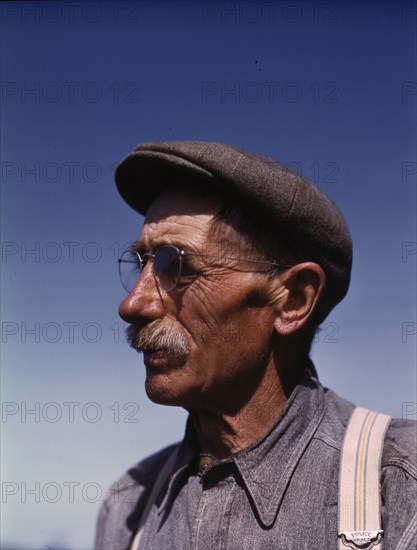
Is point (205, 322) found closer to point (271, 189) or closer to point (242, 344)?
point (242, 344)

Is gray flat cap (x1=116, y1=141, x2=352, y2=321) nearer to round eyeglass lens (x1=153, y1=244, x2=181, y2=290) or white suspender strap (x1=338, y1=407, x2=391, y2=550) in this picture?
round eyeglass lens (x1=153, y1=244, x2=181, y2=290)

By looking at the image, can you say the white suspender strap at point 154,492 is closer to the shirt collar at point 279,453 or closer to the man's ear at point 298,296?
the shirt collar at point 279,453

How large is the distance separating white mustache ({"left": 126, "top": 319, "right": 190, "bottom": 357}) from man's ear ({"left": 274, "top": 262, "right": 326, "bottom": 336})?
0.44 metres

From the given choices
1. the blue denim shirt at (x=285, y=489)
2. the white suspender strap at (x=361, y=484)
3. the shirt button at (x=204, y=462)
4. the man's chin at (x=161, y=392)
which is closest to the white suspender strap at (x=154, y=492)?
the blue denim shirt at (x=285, y=489)

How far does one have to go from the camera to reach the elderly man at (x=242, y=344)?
2.68 m

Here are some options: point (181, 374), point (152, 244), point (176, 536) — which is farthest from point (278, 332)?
point (176, 536)

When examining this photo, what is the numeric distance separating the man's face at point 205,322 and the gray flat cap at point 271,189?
0.19 meters

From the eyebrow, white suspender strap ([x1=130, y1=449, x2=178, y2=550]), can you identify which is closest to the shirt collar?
white suspender strap ([x1=130, y1=449, x2=178, y2=550])

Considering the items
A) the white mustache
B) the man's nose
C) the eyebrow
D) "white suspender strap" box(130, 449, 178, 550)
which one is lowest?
"white suspender strap" box(130, 449, 178, 550)

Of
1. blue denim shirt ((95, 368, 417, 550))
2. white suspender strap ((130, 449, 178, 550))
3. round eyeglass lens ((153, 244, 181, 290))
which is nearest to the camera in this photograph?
blue denim shirt ((95, 368, 417, 550))

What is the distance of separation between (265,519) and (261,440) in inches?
12.5

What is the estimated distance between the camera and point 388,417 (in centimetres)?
272

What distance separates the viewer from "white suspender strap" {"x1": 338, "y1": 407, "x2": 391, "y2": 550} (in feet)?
7.66

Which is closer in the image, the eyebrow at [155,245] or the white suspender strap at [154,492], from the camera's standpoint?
the eyebrow at [155,245]
